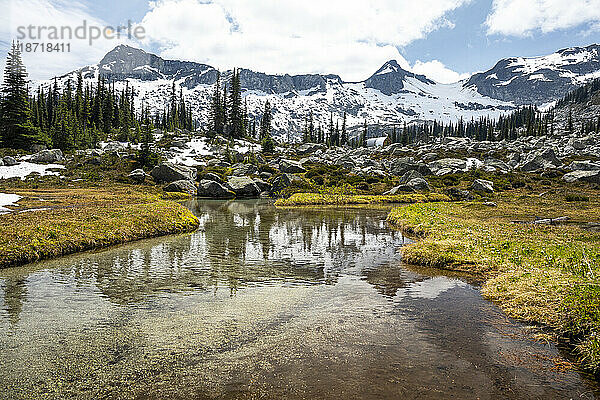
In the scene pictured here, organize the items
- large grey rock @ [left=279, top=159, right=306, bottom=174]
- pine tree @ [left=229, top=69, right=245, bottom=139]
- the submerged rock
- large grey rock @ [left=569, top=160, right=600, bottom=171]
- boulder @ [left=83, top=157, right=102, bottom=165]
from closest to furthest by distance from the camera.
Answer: the submerged rock < large grey rock @ [left=569, top=160, right=600, bottom=171] < boulder @ [left=83, top=157, right=102, bottom=165] < large grey rock @ [left=279, top=159, right=306, bottom=174] < pine tree @ [left=229, top=69, right=245, bottom=139]

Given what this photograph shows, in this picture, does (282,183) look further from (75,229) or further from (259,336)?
(259,336)

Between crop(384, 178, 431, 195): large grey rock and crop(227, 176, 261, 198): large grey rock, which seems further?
crop(227, 176, 261, 198): large grey rock

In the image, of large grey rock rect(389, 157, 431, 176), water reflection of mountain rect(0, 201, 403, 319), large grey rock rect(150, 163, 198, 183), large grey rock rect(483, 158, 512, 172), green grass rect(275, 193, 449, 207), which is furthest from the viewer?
large grey rock rect(389, 157, 431, 176)

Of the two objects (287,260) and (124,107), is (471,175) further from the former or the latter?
(124,107)

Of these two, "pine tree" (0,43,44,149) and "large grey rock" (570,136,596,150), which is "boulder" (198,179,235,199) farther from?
"large grey rock" (570,136,596,150)

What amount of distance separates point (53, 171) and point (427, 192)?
223ft

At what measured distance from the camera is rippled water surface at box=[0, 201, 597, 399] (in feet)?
22.5

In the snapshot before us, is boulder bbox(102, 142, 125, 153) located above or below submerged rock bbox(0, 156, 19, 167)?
above

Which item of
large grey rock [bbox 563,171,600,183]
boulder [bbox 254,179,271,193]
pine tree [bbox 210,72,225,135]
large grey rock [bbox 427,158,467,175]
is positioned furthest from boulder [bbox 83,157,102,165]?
large grey rock [bbox 563,171,600,183]

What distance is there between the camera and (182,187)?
64.7 m

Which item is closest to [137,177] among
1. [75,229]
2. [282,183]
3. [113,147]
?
[282,183]

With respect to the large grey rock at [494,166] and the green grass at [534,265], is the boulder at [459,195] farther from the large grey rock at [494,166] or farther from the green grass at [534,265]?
the large grey rock at [494,166]

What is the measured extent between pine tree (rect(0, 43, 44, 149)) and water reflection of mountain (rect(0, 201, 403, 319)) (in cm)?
7658

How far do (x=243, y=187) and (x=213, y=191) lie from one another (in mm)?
5430
